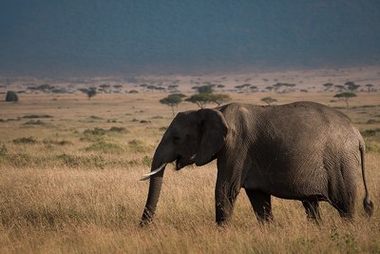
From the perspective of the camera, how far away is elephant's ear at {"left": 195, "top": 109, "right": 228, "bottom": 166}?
871 centimetres

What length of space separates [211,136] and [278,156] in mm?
941

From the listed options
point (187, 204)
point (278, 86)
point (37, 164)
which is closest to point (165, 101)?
point (37, 164)

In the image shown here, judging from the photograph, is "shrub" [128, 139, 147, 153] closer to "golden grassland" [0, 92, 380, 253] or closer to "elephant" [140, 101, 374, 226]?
"golden grassland" [0, 92, 380, 253]

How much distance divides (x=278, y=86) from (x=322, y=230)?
14175cm

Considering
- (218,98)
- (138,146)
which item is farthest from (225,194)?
(218,98)

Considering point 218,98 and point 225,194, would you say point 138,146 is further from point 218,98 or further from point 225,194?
point 218,98

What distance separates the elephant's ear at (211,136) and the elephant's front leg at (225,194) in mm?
360

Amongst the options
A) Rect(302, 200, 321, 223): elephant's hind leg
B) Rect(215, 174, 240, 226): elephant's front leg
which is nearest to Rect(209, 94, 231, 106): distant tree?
Rect(302, 200, 321, 223): elephant's hind leg

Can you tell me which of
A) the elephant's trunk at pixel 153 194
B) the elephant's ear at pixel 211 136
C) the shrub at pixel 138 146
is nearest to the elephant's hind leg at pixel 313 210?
the elephant's ear at pixel 211 136

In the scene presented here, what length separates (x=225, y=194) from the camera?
8711 millimetres

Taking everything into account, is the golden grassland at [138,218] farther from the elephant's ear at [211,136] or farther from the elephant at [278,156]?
the elephant's ear at [211,136]

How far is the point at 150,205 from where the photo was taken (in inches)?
355

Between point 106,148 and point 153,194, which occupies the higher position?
point 153,194

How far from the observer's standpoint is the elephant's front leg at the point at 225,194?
28.7 ft
